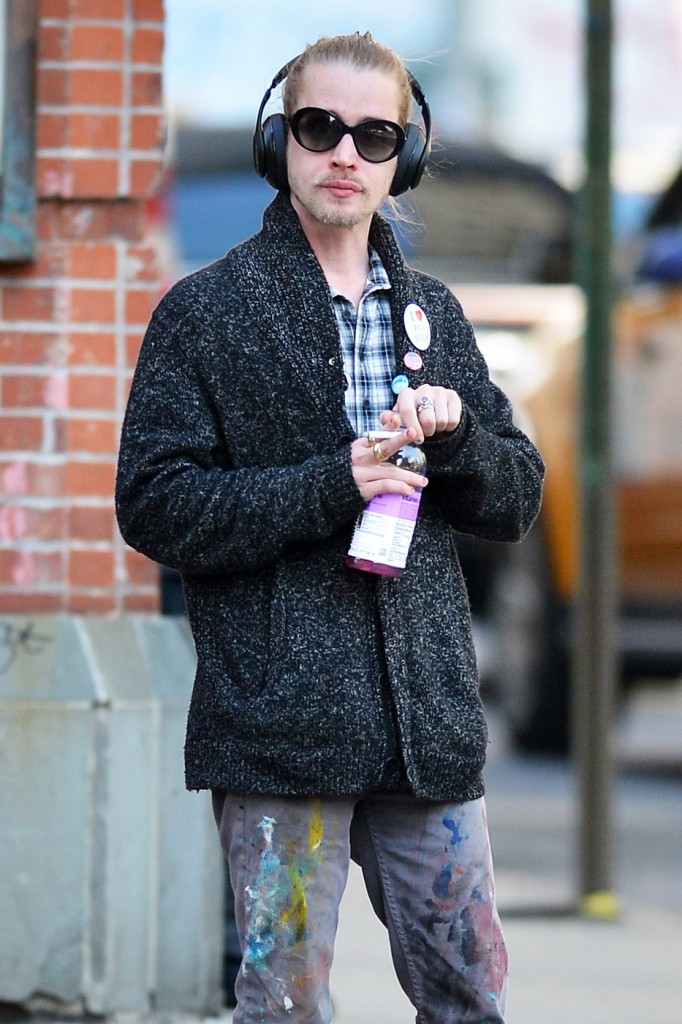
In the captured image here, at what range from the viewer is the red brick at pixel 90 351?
4.24 meters

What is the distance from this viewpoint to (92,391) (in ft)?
13.9

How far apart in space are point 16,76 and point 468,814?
207cm

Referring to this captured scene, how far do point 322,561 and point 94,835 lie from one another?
4.74 ft

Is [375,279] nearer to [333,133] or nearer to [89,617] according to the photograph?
[333,133]

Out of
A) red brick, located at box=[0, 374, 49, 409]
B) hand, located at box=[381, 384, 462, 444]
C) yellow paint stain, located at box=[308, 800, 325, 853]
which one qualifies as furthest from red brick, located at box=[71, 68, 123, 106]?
yellow paint stain, located at box=[308, 800, 325, 853]

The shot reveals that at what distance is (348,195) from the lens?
2.90 m

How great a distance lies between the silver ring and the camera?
273cm

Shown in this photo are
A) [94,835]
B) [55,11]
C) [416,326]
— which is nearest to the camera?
[416,326]

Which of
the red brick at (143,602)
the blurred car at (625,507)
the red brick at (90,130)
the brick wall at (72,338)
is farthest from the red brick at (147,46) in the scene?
the blurred car at (625,507)

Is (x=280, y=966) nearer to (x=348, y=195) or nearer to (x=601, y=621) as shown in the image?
(x=348, y=195)

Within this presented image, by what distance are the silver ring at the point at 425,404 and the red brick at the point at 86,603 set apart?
1665mm

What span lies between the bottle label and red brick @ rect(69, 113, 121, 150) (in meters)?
1.75

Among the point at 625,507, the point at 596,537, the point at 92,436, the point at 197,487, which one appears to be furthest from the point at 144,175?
the point at 625,507

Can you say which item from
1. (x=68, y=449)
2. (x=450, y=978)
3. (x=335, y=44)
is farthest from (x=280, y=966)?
(x=68, y=449)
